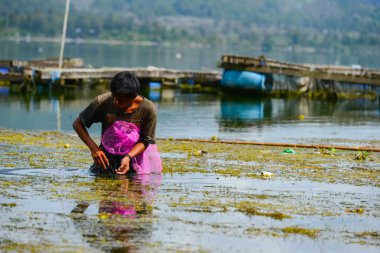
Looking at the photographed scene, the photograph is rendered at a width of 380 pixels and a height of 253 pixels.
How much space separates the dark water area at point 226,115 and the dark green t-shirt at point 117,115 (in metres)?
10.2

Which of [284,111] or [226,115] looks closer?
[226,115]

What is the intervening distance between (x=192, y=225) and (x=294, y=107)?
29.5 metres

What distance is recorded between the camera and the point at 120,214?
10.3 meters

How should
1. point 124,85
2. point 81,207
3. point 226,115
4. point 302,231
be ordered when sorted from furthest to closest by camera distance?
point 226,115, point 124,85, point 81,207, point 302,231

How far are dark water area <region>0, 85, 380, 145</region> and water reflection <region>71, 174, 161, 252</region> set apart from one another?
10.5m

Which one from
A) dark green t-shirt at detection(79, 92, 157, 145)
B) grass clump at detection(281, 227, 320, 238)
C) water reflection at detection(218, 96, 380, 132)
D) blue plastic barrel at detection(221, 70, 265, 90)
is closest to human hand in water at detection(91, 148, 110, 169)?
dark green t-shirt at detection(79, 92, 157, 145)

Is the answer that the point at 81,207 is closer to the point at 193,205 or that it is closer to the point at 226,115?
the point at 193,205

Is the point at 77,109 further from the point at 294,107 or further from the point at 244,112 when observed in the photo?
the point at 294,107

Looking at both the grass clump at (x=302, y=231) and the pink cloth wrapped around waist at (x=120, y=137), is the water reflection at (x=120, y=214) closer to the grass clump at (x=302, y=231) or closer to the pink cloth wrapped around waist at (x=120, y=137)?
the pink cloth wrapped around waist at (x=120, y=137)

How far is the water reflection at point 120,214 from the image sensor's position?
915 centimetres

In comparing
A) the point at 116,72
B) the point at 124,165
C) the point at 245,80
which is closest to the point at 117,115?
the point at 124,165

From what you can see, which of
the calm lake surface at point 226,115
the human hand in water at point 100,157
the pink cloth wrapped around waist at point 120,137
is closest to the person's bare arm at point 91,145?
the human hand in water at point 100,157

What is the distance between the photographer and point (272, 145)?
1883cm

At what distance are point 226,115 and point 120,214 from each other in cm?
2286
